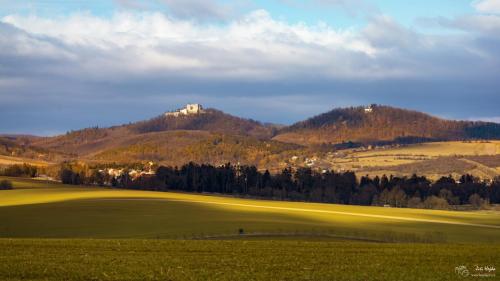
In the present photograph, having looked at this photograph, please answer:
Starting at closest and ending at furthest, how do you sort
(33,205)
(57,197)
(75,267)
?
(75,267), (33,205), (57,197)

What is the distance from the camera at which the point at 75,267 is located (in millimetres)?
26719

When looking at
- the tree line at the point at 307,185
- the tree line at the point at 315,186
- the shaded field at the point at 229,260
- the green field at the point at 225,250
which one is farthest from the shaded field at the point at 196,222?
the tree line at the point at 307,185

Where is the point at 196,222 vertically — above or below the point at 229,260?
below

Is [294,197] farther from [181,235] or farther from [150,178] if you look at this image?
[181,235]

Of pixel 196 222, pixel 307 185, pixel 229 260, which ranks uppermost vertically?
pixel 307 185

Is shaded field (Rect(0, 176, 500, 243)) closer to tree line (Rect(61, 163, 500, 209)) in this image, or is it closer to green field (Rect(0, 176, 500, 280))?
green field (Rect(0, 176, 500, 280))

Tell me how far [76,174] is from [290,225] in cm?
10458

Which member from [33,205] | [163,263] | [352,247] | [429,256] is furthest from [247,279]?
[33,205]

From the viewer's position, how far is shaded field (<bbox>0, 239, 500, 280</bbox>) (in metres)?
25.5

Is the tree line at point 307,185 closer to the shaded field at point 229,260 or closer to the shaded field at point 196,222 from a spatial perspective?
the shaded field at point 196,222

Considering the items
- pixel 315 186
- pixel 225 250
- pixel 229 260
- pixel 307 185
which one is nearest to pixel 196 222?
pixel 225 250

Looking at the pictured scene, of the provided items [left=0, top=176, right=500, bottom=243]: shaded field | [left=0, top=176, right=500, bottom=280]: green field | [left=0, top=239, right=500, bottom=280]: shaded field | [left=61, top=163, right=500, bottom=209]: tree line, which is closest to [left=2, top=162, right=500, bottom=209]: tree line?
[left=61, top=163, right=500, bottom=209]: tree line

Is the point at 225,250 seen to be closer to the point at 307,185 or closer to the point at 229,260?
the point at 229,260

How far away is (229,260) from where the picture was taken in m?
30.2
